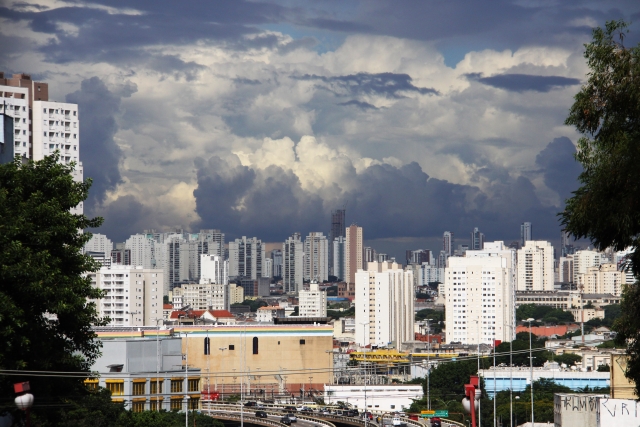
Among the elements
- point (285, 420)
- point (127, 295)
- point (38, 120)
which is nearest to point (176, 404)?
point (285, 420)

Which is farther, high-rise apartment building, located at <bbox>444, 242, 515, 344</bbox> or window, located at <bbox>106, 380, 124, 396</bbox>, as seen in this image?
high-rise apartment building, located at <bbox>444, 242, 515, 344</bbox>

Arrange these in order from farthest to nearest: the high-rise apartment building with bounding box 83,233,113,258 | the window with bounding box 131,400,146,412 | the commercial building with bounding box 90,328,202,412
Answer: the high-rise apartment building with bounding box 83,233,113,258
the commercial building with bounding box 90,328,202,412
the window with bounding box 131,400,146,412

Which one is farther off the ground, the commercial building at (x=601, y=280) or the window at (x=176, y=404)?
the commercial building at (x=601, y=280)

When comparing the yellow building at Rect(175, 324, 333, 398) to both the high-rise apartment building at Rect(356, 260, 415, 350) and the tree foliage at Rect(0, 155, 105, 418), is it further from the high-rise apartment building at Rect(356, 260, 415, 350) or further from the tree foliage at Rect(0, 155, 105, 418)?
the tree foliage at Rect(0, 155, 105, 418)

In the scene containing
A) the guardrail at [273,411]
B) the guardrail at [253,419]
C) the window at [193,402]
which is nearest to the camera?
the window at [193,402]

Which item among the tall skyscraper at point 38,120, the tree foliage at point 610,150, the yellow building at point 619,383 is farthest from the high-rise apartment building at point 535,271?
the tree foliage at point 610,150

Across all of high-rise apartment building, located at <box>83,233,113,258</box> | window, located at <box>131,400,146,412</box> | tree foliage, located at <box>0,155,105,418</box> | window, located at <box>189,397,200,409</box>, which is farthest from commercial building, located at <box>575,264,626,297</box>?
tree foliage, located at <box>0,155,105,418</box>

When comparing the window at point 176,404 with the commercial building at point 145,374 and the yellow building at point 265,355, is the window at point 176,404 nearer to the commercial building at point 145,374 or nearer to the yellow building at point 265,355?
the commercial building at point 145,374
